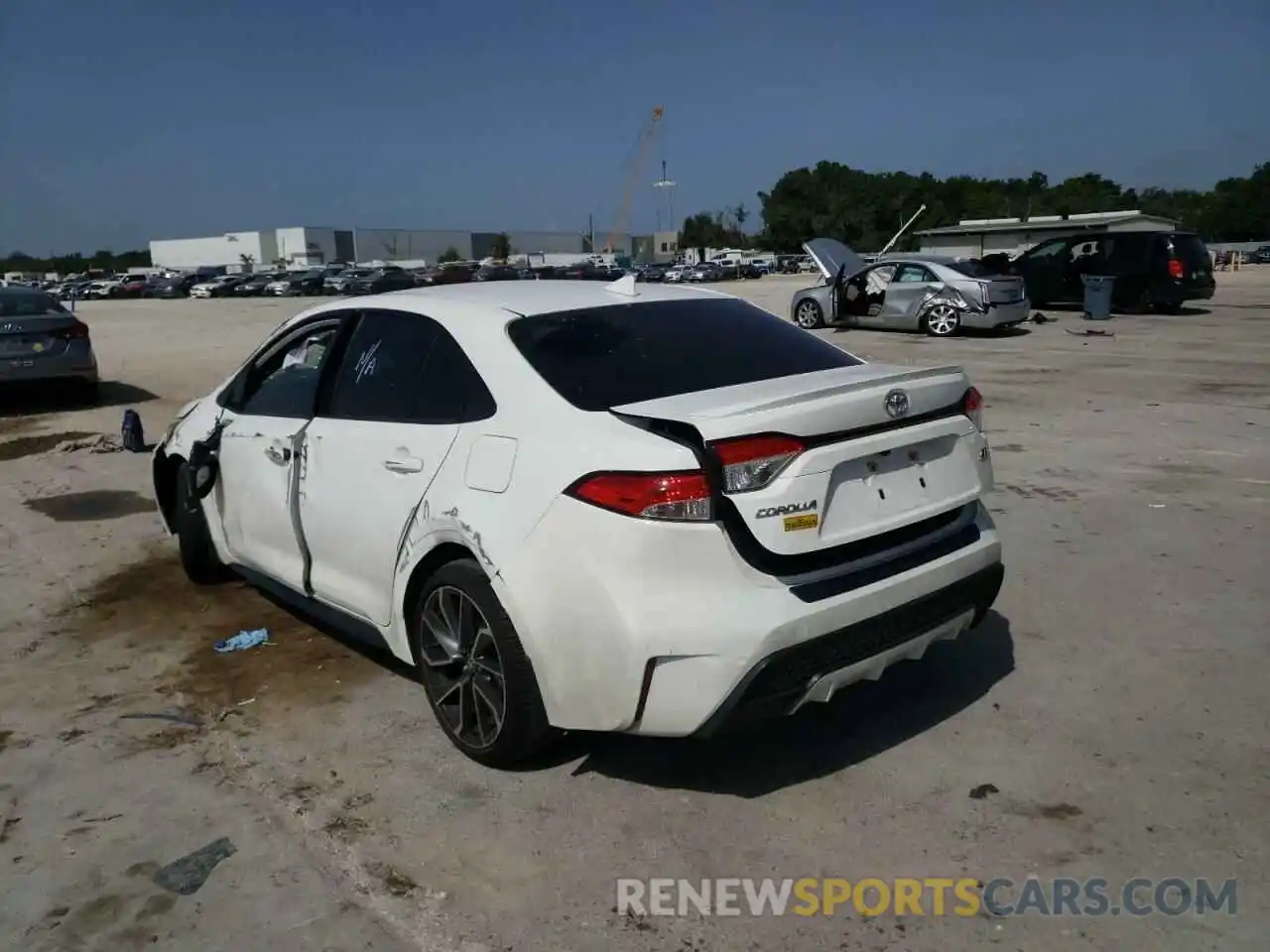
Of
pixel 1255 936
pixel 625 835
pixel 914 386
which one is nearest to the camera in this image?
pixel 1255 936

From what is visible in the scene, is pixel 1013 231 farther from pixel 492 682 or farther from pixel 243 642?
pixel 492 682

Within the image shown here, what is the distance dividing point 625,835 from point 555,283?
243cm

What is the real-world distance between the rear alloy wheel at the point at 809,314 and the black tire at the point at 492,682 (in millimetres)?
17781

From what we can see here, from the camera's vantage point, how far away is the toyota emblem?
3.37 metres

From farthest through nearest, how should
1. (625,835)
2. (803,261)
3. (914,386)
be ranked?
(803,261) → (914,386) → (625,835)

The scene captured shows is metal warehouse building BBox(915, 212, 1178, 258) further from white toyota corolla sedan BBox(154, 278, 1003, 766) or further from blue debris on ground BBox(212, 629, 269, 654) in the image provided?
white toyota corolla sedan BBox(154, 278, 1003, 766)

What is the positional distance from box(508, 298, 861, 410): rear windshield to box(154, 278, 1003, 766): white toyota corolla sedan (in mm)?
13

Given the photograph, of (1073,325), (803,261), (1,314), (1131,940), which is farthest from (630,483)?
(803,261)

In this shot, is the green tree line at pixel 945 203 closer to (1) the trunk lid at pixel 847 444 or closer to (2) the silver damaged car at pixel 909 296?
(2) the silver damaged car at pixel 909 296

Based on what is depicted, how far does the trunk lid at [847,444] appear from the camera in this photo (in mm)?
3062

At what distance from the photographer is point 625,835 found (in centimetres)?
318

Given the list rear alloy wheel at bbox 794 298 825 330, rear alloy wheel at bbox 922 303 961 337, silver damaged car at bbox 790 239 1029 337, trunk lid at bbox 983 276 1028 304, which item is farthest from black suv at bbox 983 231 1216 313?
rear alloy wheel at bbox 794 298 825 330

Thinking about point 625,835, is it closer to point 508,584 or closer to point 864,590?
point 508,584

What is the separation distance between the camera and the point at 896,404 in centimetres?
340
